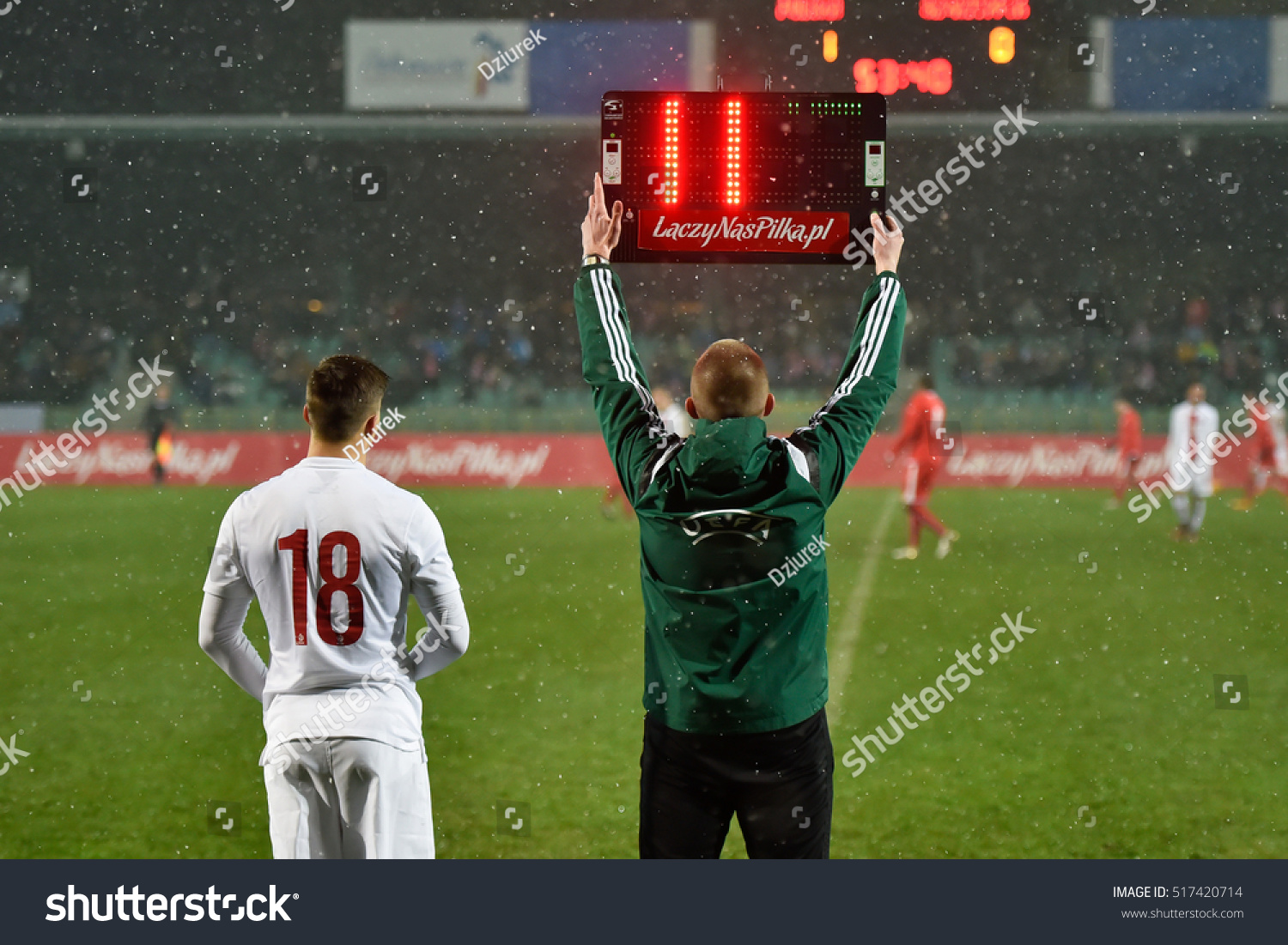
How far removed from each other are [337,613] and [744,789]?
0.97m

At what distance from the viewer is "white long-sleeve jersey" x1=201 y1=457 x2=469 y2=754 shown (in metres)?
2.46

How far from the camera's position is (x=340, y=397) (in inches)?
96.8

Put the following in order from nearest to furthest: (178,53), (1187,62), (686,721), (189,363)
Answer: (686,721)
(1187,62)
(189,363)
(178,53)

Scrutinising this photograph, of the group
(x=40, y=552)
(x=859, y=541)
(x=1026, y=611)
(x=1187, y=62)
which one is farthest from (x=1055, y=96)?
(x=40, y=552)

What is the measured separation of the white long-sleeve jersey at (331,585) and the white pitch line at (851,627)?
3369mm

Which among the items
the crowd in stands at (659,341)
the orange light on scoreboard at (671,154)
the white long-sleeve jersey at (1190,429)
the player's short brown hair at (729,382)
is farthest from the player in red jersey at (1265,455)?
the player's short brown hair at (729,382)

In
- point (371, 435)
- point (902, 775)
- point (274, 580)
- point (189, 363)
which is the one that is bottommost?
point (902, 775)

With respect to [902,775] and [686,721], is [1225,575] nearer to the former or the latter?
[902,775]

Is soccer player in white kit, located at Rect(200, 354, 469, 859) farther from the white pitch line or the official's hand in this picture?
the white pitch line

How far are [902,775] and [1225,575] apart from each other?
6.65 m

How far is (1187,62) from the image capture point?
2042cm

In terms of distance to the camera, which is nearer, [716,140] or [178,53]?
[716,140]
